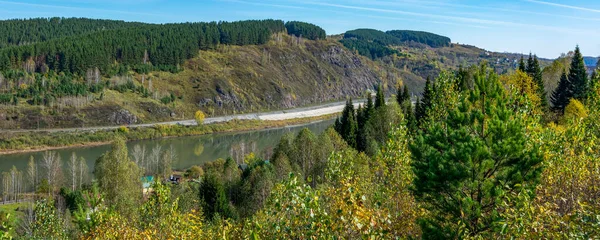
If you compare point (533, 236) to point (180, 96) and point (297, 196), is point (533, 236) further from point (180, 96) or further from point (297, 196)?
point (180, 96)

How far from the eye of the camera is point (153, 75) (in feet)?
446

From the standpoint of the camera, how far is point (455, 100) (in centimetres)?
2041

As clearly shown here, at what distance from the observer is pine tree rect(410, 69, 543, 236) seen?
12789mm

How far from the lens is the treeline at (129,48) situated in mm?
121250

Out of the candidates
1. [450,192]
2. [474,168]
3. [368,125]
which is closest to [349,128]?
[368,125]

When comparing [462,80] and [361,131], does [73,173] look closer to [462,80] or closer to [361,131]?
[361,131]

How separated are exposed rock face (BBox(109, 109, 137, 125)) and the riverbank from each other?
6584 millimetres

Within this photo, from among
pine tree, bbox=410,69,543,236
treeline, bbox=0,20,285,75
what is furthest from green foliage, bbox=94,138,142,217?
treeline, bbox=0,20,285,75

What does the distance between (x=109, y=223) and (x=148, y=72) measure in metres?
131

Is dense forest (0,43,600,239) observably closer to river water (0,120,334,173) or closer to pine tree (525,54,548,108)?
pine tree (525,54,548,108)

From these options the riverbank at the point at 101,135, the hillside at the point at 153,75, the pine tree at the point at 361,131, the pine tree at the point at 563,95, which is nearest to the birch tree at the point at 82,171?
the riverbank at the point at 101,135

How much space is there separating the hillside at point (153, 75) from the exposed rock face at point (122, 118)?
23 cm

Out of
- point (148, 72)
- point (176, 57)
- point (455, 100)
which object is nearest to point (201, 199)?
point (455, 100)

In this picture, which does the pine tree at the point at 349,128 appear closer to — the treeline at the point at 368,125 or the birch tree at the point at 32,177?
the treeline at the point at 368,125
